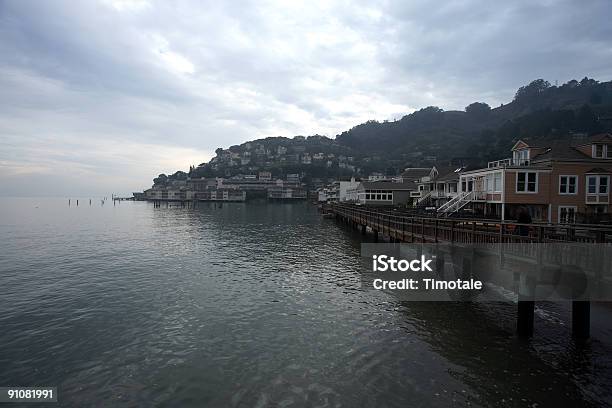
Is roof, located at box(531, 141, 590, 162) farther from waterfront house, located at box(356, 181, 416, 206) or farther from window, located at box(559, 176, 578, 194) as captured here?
waterfront house, located at box(356, 181, 416, 206)

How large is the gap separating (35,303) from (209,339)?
10924 mm

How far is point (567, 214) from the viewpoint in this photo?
3078 cm

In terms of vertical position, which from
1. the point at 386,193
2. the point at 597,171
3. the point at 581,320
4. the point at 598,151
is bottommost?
the point at 581,320

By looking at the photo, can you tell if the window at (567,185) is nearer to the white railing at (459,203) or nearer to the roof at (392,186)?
the white railing at (459,203)

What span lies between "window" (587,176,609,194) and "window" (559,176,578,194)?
111 cm

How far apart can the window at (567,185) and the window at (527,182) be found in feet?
6.91

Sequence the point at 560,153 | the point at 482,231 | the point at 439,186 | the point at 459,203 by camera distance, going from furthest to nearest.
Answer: the point at 439,186 < the point at 459,203 < the point at 560,153 < the point at 482,231

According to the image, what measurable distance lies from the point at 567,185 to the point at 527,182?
3.34 metres

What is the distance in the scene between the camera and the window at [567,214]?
30284 mm

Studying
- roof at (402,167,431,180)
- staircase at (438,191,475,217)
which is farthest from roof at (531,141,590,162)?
roof at (402,167,431,180)

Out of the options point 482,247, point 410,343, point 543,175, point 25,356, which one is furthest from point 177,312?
point 543,175

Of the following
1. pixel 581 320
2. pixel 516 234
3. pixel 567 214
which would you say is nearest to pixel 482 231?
pixel 516 234

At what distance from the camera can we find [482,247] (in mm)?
14953

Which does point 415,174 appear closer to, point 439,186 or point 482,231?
point 439,186
